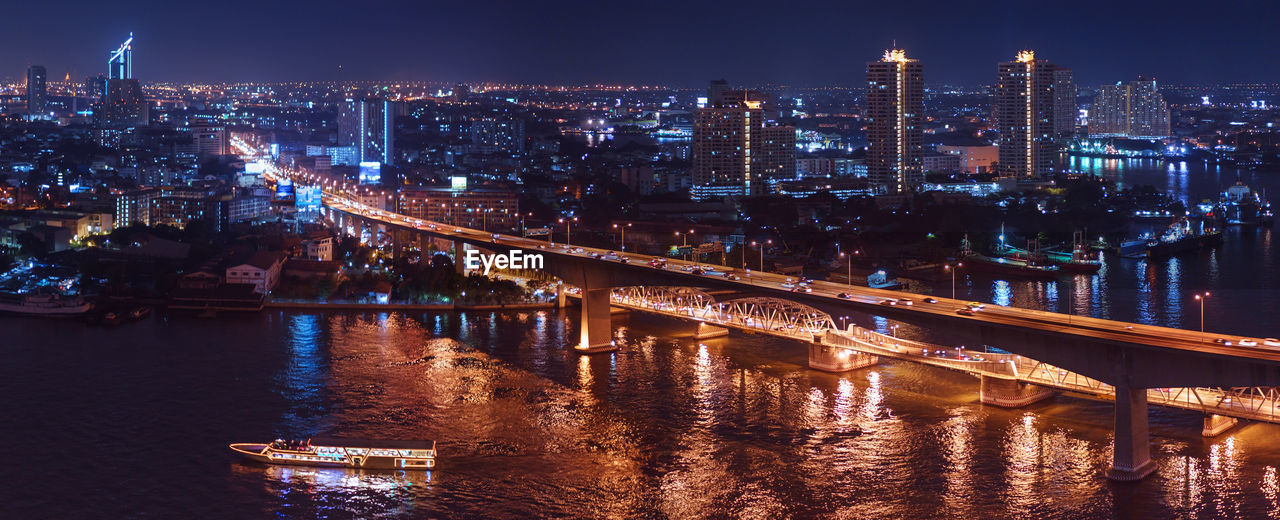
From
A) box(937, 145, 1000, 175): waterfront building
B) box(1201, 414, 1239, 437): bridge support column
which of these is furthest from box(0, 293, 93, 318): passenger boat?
box(937, 145, 1000, 175): waterfront building

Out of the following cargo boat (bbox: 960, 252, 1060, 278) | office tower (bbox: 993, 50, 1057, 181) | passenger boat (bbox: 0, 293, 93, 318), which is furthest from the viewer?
office tower (bbox: 993, 50, 1057, 181)

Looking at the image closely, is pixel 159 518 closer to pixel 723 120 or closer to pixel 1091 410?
pixel 1091 410

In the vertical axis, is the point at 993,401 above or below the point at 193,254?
below

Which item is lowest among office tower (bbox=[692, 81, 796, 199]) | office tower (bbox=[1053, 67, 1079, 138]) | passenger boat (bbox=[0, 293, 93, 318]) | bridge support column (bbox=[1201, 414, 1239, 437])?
bridge support column (bbox=[1201, 414, 1239, 437])

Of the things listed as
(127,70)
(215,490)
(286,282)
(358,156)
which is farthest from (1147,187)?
(127,70)

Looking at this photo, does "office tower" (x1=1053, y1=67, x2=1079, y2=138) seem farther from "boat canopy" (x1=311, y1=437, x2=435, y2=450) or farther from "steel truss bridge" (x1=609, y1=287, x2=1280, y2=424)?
"boat canopy" (x1=311, y1=437, x2=435, y2=450)

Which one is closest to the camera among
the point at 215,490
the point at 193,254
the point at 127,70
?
the point at 215,490

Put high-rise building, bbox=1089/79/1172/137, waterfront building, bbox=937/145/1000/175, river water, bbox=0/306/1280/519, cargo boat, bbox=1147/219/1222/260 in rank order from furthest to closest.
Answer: high-rise building, bbox=1089/79/1172/137 < waterfront building, bbox=937/145/1000/175 < cargo boat, bbox=1147/219/1222/260 < river water, bbox=0/306/1280/519
